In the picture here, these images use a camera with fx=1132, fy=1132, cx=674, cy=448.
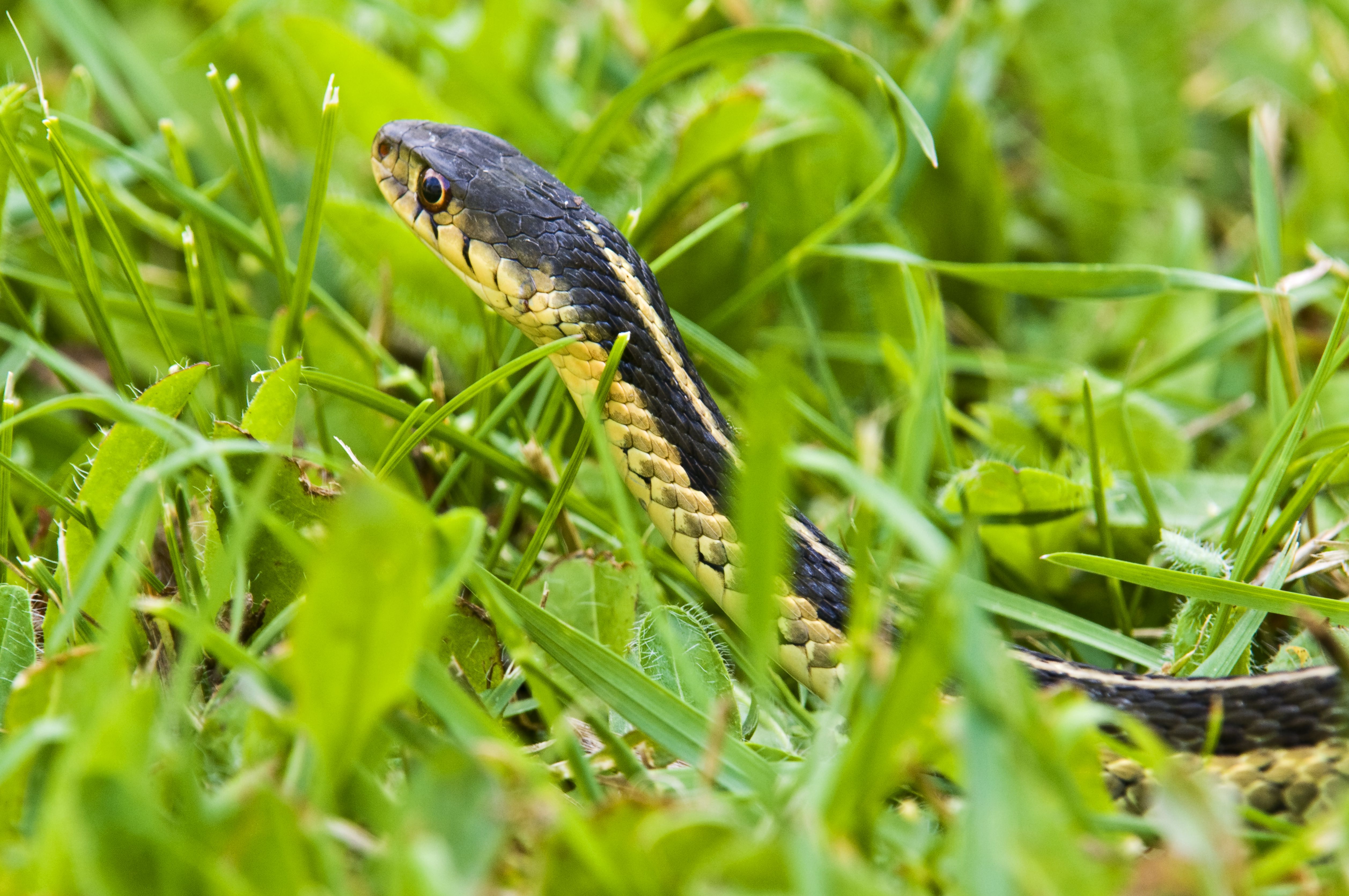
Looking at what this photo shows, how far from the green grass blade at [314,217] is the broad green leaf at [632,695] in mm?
652

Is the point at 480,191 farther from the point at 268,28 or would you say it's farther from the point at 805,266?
the point at 268,28

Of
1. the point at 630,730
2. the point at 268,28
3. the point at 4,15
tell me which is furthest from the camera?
the point at 4,15

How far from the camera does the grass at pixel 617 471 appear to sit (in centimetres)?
86

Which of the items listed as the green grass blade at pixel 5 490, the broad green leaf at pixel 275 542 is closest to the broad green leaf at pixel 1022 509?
the broad green leaf at pixel 275 542

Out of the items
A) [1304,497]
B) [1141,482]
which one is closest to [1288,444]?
[1304,497]

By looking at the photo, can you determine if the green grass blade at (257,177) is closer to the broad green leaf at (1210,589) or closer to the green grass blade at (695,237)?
the green grass blade at (695,237)

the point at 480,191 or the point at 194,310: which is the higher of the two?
the point at 480,191

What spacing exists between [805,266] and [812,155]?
9.7 inches

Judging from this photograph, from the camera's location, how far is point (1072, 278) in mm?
1880

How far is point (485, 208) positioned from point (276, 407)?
0.59m

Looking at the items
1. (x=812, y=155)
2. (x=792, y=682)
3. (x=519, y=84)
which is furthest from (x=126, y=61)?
(x=792, y=682)

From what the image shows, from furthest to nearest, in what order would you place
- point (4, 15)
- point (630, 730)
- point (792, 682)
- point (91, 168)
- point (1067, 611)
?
point (4, 15)
point (91, 168)
point (1067, 611)
point (792, 682)
point (630, 730)

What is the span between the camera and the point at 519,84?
2607 millimetres

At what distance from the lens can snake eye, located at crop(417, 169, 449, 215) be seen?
1838mm
